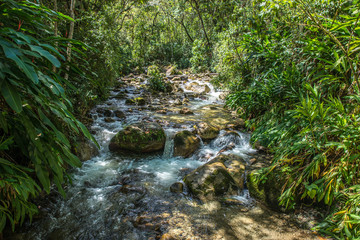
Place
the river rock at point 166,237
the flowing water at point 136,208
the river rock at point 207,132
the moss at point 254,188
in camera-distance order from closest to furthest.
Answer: the river rock at point 166,237, the flowing water at point 136,208, the moss at point 254,188, the river rock at point 207,132

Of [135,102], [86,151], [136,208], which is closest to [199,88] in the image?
[135,102]

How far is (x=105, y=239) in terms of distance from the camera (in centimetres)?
232

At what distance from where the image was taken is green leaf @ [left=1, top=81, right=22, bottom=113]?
124 cm

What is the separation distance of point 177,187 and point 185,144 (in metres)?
1.46

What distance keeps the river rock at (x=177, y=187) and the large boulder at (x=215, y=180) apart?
11 cm

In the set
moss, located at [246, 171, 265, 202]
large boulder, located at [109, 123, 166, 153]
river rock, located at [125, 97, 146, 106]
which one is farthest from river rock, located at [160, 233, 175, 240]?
river rock, located at [125, 97, 146, 106]

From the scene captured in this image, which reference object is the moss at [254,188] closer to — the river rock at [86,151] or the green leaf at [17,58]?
the green leaf at [17,58]

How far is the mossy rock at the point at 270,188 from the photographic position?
275 centimetres

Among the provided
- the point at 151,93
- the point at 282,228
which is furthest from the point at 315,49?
the point at 151,93

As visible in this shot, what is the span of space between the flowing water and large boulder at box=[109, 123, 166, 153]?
0.20m

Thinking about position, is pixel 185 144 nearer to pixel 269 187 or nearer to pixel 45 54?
pixel 269 187

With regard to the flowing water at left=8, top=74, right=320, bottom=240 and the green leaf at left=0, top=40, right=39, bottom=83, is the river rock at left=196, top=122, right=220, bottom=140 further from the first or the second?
the green leaf at left=0, top=40, right=39, bottom=83

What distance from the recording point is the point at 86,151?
13.5 feet

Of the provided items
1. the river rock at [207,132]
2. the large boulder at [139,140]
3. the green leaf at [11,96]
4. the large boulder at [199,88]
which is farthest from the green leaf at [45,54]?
the large boulder at [199,88]
